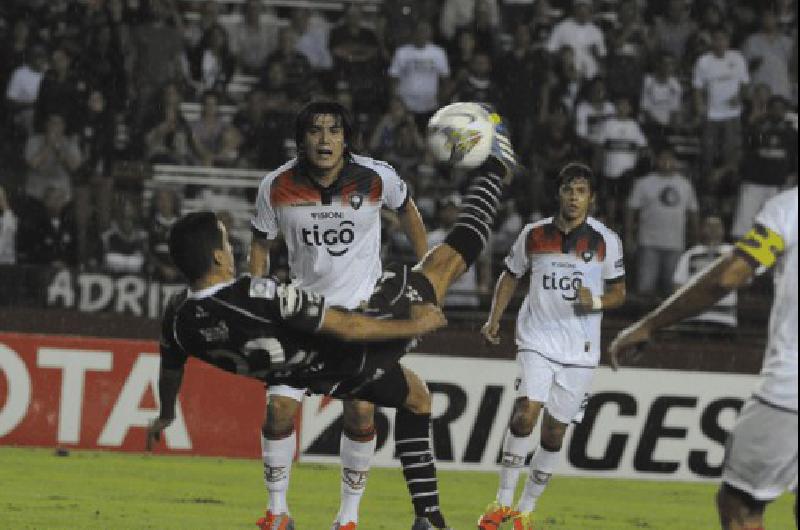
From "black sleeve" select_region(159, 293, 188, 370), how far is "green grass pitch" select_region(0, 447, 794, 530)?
264 cm

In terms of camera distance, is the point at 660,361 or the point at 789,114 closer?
the point at 660,361

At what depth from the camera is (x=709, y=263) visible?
16.0 meters

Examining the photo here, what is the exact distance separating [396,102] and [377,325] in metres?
10.6

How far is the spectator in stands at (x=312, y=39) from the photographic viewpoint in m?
18.6

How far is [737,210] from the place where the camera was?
17703mm

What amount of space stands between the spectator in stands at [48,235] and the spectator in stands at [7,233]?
71mm

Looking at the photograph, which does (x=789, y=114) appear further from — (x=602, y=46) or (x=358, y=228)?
(x=358, y=228)

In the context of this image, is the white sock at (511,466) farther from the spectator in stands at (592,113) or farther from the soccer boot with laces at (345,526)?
the spectator in stands at (592,113)

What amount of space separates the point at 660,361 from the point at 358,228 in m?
6.86

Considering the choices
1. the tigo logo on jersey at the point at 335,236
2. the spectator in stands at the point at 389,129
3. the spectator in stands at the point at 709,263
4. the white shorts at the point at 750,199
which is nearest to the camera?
the tigo logo on jersey at the point at 335,236

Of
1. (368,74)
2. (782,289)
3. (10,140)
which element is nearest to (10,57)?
(10,140)

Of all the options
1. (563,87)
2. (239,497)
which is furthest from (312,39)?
(239,497)

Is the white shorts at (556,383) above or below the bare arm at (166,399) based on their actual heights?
below

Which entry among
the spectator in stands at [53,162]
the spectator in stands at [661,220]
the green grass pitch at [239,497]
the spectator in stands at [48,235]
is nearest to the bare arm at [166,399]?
the green grass pitch at [239,497]
